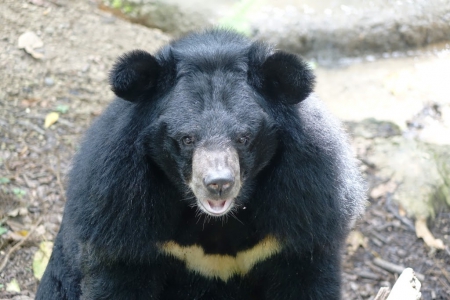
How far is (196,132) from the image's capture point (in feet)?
11.5

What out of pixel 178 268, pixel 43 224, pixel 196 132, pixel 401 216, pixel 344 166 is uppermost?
pixel 196 132

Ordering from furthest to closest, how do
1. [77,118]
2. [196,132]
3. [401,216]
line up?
1. [77,118]
2. [401,216]
3. [196,132]

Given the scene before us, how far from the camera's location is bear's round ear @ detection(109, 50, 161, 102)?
11.5ft

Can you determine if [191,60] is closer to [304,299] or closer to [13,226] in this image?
[304,299]

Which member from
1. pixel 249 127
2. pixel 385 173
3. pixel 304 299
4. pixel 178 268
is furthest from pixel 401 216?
pixel 249 127

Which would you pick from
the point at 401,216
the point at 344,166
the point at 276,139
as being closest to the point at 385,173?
the point at 401,216

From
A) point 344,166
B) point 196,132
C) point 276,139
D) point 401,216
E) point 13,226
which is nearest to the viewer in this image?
point 196,132

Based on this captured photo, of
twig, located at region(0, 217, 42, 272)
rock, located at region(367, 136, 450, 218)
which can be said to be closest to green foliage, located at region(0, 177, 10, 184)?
twig, located at region(0, 217, 42, 272)

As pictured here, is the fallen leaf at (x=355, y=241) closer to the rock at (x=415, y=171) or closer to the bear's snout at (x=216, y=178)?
the rock at (x=415, y=171)

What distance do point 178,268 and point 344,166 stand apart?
→ 4.04 ft

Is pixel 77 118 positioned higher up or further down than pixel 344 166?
further down

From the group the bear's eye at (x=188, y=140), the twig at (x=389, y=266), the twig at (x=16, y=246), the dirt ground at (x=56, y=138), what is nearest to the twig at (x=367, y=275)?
the dirt ground at (x=56, y=138)

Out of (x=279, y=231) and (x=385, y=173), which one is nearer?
(x=279, y=231)

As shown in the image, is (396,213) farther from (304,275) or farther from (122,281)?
(122,281)
